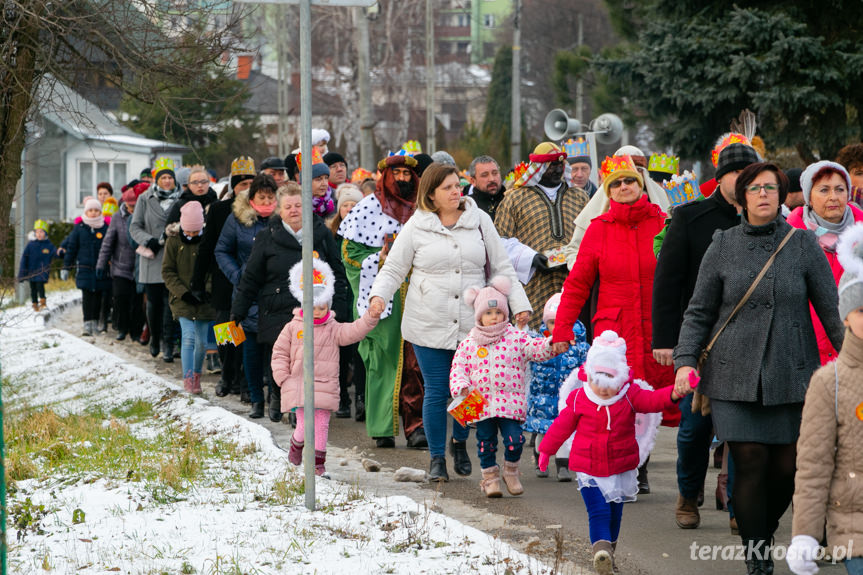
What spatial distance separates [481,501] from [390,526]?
4.14 ft

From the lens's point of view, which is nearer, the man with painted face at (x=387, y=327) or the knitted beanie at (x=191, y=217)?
the man with painted face at (x=387, y=327)

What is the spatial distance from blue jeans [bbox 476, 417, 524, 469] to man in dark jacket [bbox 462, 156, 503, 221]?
3.62m

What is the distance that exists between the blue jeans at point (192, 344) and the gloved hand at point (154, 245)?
2542 mm

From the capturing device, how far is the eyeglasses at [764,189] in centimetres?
584

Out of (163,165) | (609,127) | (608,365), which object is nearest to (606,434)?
(608,365)

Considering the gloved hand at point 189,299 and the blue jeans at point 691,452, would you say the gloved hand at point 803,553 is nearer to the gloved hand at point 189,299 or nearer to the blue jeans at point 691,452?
the blue jeans at point 691,452

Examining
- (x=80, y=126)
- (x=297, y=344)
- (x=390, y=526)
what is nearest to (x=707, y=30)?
(x=80, y=126)

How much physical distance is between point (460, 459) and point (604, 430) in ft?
8.66

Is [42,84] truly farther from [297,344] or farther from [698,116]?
[698,116]

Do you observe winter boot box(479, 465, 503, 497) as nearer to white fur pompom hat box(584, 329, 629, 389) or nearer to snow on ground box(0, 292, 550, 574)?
snow on ground box(0, 292, 550, 574)

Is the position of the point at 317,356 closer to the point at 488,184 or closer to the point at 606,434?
the point at 606,434

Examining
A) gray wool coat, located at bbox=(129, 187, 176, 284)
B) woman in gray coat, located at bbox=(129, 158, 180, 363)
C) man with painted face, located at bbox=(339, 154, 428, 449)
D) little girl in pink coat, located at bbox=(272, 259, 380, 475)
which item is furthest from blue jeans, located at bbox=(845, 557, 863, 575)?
woman in gray coat, located at bbox=(129, 158, 180, 363)

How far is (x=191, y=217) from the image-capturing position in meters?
13.3

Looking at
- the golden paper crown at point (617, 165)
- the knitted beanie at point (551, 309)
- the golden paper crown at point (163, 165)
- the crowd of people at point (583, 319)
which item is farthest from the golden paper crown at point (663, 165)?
the golden paper crown at point (163, 165)
